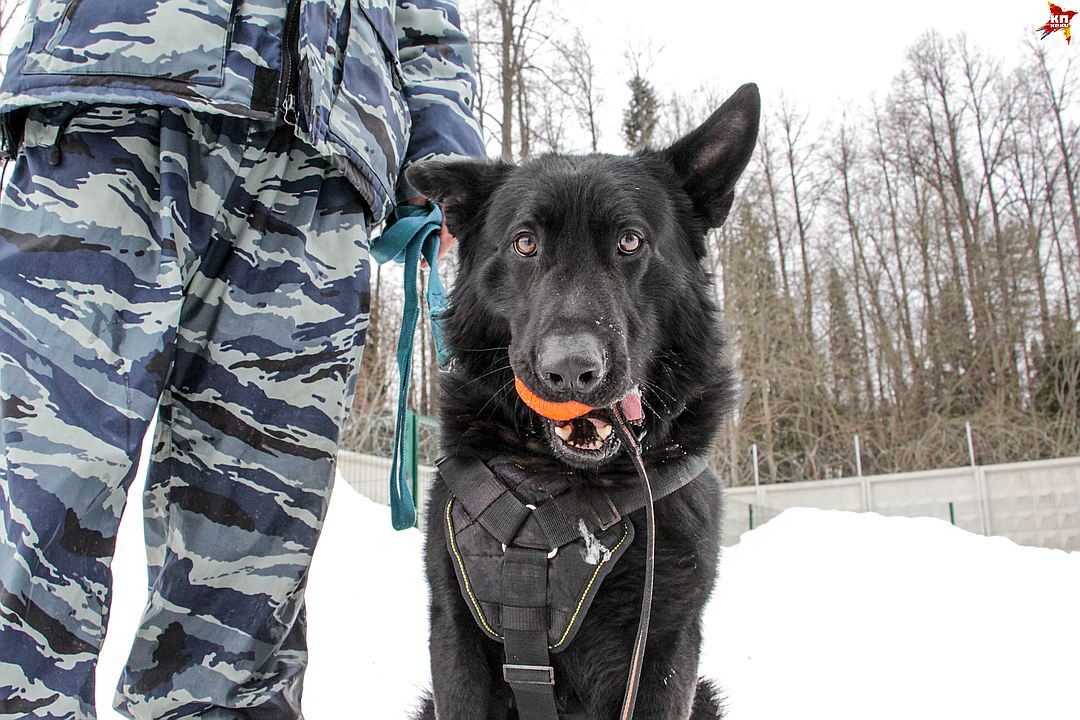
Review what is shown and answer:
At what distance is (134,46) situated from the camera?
152 centimetres

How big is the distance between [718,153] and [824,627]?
3.67 m

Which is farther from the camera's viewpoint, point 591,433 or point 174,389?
point 591,433

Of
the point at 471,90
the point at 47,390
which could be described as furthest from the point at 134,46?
the point at 471,90

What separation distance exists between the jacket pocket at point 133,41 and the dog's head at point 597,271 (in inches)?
23.7

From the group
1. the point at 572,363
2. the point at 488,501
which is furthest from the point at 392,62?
the point at 488,501

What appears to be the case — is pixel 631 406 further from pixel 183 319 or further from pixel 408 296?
pixel 183 319

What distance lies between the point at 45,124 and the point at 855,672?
4.11 metres

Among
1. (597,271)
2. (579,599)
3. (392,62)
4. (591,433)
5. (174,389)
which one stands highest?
(392,62)

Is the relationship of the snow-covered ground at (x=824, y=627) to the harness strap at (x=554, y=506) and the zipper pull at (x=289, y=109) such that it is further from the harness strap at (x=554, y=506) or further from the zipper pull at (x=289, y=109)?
the zipper pull at (x=289, y=109)

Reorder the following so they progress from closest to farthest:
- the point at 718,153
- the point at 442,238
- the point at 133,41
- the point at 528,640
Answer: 1. the point at 133,41
2. the point at 528,640
3. the point at 718,153
4. the point at 442,238

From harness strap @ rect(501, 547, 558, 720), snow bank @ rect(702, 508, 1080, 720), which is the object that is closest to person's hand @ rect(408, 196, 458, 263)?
harness strap @ rect(501, 547, 558, 720)

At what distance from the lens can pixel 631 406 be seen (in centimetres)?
180

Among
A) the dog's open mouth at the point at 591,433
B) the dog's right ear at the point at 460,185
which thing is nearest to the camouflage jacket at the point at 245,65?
the dog's right ear at the point at 460,185

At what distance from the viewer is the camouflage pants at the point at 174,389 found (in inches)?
56.6
